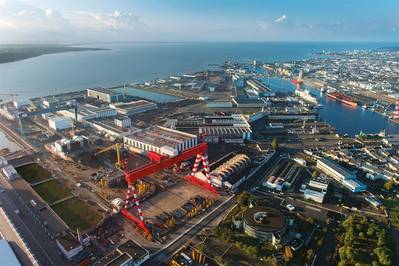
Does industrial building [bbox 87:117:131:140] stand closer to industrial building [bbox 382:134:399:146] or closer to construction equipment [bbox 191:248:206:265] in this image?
construction equipment [bbox 191:248:206:265]

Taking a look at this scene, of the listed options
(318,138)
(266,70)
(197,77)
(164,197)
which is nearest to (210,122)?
(318,138)

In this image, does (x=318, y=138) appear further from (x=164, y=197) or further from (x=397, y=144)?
(x=164, y=197)

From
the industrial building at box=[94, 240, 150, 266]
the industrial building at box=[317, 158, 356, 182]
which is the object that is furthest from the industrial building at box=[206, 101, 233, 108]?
the industrial building at box=[94, 240, 150, 266]

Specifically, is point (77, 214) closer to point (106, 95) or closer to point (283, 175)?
point (283, 175)

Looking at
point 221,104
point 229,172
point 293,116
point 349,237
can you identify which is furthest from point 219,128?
point 349,237

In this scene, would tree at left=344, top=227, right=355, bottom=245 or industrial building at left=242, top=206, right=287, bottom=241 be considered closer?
tree at left=344, top=227, right=355, bottom=245
